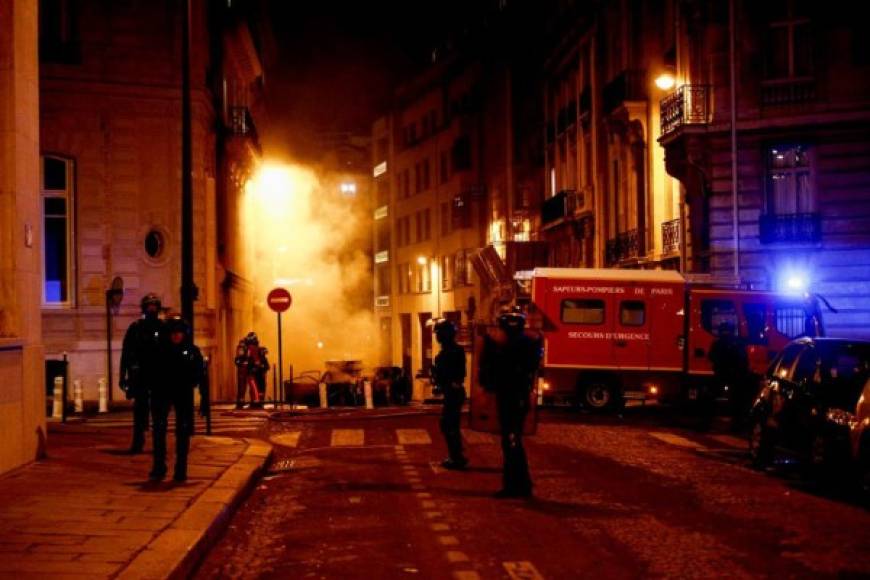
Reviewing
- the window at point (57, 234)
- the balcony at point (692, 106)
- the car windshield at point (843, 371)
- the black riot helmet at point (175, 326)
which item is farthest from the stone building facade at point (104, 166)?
the car windshield at point (843, 371)

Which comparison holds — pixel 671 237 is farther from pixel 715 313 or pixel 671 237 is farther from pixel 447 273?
pixel 447 273

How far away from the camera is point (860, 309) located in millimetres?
29938

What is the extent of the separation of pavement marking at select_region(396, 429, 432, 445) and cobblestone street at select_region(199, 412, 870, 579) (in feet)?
3.52

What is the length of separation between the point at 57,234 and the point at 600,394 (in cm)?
1441

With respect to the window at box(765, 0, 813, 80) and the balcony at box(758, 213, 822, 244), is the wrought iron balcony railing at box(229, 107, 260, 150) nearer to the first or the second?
the window at box(765, 0, 813, 80)

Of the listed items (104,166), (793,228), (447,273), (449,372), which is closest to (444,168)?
(447,273)

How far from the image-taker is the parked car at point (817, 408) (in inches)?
485

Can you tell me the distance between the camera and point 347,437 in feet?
65.7

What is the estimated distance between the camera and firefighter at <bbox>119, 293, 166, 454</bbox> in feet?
43.0

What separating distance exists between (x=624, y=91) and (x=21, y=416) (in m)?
26.7

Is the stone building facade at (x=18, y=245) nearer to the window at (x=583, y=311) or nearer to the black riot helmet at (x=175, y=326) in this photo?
the black riot helmet at (x=175, y=326)

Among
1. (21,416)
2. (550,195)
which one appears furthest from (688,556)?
(550,195)

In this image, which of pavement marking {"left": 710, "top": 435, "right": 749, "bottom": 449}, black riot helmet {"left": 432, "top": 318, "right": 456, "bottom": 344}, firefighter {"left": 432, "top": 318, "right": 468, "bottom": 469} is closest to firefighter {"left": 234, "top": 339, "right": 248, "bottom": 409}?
pavement marking {"left": 710, "top": 435, "right": 749, "bottom": 449}

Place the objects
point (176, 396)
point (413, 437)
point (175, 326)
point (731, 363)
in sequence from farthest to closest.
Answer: point (731, 363)
point (413, 437)
point (176, 396)
point (175, 326)
